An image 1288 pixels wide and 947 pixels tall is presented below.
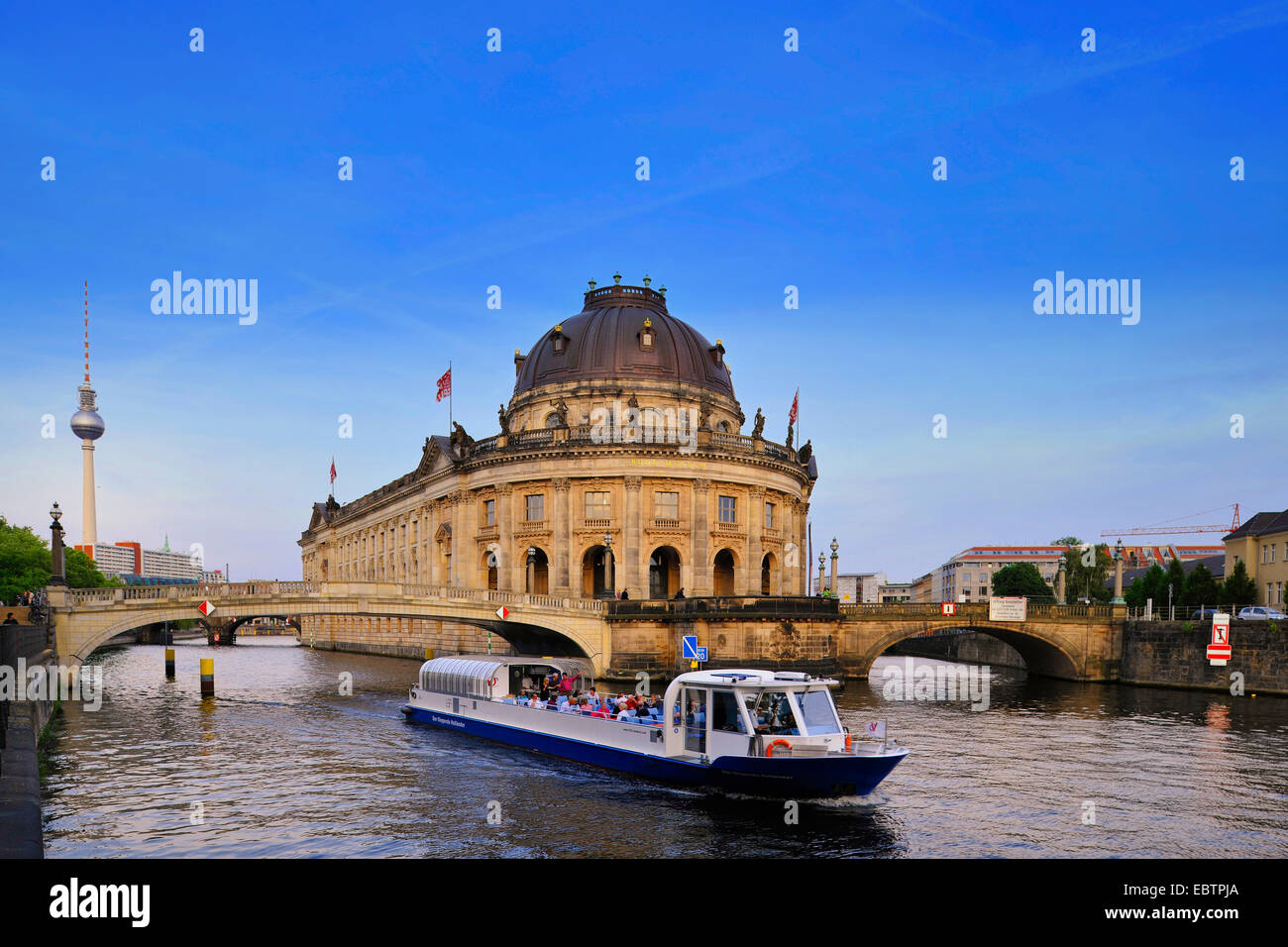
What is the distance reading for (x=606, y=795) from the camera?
26.3m

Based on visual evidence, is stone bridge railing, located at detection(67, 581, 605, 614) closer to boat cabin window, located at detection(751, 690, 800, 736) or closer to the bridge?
the bridge

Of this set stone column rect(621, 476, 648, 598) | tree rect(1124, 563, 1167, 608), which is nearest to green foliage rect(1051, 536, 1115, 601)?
tree rect(1124, 563, 1167, 608)

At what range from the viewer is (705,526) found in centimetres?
6594

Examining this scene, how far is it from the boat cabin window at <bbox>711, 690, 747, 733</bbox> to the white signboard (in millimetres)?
35133

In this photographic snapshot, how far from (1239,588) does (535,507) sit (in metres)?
54.1

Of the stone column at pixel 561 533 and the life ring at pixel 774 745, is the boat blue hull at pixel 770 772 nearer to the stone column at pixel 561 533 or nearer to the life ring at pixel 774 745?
the life ring at pixel 774 745

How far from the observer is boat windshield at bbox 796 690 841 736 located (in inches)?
1022

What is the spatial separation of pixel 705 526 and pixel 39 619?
39304 millimetres

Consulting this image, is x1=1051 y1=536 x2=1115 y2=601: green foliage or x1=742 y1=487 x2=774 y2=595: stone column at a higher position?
x1=742 y1=487 x2=774 y2=595: stone column

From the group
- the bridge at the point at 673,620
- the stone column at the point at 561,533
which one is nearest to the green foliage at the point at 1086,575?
the bridge at the point at 673,620

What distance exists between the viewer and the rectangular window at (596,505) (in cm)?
6606

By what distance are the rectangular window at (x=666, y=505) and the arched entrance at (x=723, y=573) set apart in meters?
7.70
